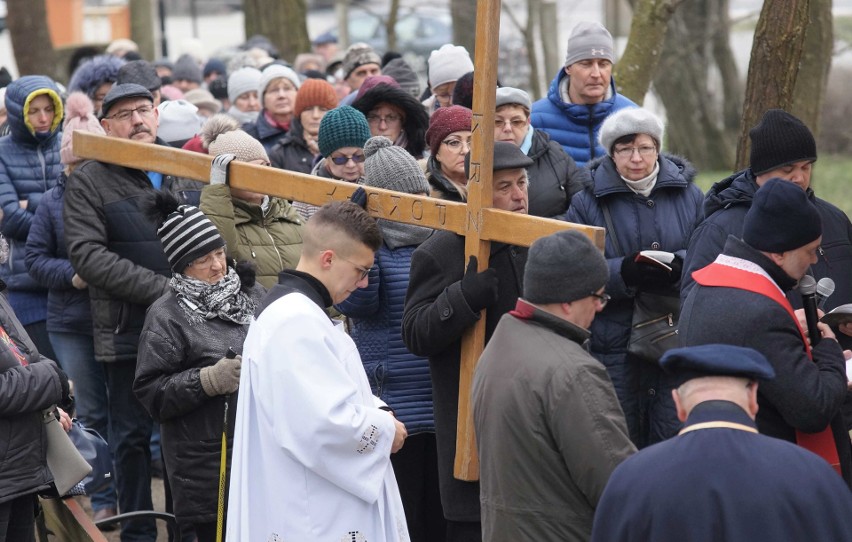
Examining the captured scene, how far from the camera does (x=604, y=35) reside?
6.77 meters

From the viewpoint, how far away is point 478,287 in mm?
4582

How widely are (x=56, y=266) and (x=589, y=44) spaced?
3032 millimetres

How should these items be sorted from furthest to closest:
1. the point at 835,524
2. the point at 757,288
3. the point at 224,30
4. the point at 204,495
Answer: the point at 224,30, the point at 204,495, the point at 757,288, the point at 835,524

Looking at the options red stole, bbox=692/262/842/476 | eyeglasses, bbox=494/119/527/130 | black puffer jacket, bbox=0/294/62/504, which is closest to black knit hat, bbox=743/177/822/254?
red stole, bbox=692/262/842/476

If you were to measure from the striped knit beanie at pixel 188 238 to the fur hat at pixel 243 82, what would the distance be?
526 centimetres

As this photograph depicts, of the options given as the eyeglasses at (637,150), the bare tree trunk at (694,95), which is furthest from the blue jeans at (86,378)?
the bare tree trunk at (694,95)

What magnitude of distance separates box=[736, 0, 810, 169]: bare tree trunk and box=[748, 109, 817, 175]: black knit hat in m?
1.59

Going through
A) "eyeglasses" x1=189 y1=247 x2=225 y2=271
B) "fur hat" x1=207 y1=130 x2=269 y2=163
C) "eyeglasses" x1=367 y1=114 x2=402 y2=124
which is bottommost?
"eyeglasses" x1=189 y1=247 x2=225 y2=271

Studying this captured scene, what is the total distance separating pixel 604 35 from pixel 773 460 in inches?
Result: 163

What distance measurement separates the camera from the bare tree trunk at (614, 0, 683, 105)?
895 cm

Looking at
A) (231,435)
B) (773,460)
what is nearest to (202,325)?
(231,435)

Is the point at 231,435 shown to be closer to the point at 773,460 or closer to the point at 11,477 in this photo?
the point at 11,477

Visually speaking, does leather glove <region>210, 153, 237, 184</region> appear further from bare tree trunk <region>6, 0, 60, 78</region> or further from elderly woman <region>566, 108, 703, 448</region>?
bare tree trunk <region>6, 0, 60, 78</region>

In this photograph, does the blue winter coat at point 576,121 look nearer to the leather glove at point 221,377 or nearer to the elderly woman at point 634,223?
the elderly woman at point 634,223
